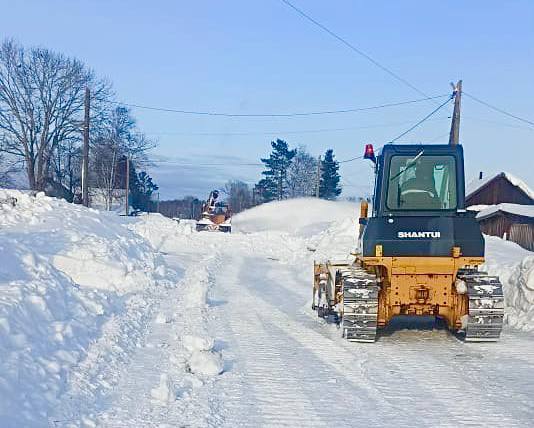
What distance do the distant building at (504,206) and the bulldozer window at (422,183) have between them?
32.1 m

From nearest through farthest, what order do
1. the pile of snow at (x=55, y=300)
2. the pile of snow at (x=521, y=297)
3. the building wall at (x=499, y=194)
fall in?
the pile of snow at (x=55, y=300) < the pile of snow at (x=521, y=297) < the building wall at (x=499, y=194)

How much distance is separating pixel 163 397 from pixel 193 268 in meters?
16.0

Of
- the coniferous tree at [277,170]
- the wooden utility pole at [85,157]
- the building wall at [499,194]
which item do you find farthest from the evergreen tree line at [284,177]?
the wooden utility pole at [85,157]

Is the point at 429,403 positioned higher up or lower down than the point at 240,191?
lower down

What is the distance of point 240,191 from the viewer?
323 feet

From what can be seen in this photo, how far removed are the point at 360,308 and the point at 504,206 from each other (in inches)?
1638

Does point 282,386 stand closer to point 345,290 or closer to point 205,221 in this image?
point 345,290

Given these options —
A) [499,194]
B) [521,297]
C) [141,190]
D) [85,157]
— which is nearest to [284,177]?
[141,190]

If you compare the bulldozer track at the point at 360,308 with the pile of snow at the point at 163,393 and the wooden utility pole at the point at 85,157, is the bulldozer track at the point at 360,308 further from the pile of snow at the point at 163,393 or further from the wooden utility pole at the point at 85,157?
the wooden utility pole at the point at 85,157

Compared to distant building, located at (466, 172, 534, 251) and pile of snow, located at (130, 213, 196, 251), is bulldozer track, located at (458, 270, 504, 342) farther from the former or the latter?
distant building, located at (466, 172, 534, 251)

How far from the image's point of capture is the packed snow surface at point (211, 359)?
6004mm

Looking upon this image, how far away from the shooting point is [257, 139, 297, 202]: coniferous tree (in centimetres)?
8581

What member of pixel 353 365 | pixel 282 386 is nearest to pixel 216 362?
pixel 282 386

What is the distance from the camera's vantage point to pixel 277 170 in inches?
3428
